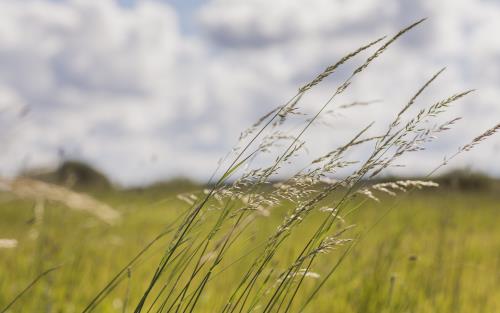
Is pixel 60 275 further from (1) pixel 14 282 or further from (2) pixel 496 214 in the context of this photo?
(2) pixel 496 214

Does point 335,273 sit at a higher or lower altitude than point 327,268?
lower

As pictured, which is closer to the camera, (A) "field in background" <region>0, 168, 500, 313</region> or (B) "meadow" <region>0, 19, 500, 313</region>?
(B) "meadow" <region>0, 19, 500, 313</region>

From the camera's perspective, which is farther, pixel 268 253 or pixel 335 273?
pixel 335 273

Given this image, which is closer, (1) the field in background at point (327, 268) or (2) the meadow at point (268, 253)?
(2) the meadow at point (268, 253)

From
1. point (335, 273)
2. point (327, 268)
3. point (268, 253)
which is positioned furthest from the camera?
point (335, 273)

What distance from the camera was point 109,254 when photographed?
681 cm

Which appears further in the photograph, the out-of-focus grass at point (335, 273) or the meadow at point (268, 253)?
the out-of-focus grass at point (335, 273)

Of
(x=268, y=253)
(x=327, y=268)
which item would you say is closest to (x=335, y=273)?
(x=327, y=268)

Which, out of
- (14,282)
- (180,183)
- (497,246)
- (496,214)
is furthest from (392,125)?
(180,183)

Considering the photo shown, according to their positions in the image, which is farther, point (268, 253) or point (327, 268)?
point (327, 268)

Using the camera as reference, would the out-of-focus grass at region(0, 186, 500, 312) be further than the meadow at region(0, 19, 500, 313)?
Yes

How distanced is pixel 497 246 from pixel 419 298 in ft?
16.9

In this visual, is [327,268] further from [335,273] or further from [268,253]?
[268,253]

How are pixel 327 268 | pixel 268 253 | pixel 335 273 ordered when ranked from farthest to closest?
pixel 335 273
pixel 327 268
pixel 268 253
